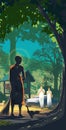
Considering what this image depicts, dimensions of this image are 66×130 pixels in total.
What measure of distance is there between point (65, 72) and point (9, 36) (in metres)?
23.8

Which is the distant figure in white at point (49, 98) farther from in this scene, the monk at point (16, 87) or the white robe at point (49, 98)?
the monk at point (16, 87)

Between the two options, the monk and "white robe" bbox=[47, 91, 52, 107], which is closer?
the monk

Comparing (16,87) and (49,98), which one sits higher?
(49,98)

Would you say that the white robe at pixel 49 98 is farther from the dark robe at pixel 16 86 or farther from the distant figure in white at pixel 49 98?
the dark robe at pixel 16 86

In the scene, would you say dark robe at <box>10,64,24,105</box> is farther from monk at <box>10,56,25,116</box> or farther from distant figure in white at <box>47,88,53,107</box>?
distant figure in white at <box>47,88,53,107</box>

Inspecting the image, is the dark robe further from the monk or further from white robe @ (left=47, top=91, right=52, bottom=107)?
white robe @ (left=47, top=91, right=52, bottom=107)

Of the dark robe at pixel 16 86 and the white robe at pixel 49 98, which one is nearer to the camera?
the dark robe at pixel 16 86

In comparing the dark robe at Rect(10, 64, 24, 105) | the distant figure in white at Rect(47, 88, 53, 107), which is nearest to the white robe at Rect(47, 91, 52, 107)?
the distant figure in white at Rect(47, 88, 53, 107)

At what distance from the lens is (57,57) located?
4262cm

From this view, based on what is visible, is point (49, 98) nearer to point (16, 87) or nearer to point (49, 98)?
point (49, 98)

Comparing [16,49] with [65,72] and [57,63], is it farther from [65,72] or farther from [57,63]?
[65,72]

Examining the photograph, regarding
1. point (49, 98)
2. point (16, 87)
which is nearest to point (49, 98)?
point (49, 98)

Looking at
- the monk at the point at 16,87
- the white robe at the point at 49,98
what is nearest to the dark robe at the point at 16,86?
the monk at the point at 16,87

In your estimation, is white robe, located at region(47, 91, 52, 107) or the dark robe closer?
the dark robe
